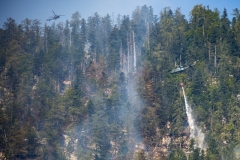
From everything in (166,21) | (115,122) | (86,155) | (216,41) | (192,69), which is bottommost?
(86,155)

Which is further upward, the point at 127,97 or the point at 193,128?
the point at 127,97

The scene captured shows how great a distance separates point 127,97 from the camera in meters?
48.8

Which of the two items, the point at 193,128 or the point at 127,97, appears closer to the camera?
the point at 193,128

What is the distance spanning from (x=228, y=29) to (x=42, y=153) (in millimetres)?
25601

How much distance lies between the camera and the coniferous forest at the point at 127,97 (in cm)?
4241

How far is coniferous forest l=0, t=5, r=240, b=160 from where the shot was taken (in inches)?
1670

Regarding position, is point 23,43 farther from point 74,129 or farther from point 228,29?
point 228,29

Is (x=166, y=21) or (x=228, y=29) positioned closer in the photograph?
(x=228, y=29)

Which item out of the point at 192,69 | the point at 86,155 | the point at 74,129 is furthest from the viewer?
the point at 192,69

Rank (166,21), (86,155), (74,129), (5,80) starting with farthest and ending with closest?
(166,21), (5,80), (74,129), (86,155)

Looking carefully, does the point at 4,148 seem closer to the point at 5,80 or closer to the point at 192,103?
the point at 5,80

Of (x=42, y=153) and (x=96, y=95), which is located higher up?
(x=96, y=95)

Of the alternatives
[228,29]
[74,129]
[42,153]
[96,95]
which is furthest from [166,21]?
[42,153]

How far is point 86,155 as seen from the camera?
42.0 meters
